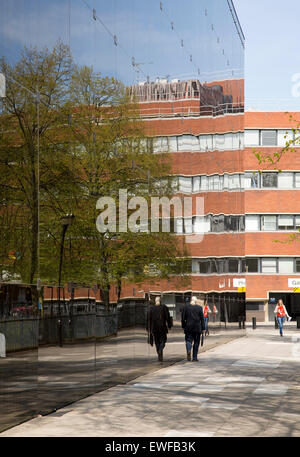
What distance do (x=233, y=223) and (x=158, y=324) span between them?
19.4 metres

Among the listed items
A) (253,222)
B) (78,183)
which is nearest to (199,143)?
(78,183)

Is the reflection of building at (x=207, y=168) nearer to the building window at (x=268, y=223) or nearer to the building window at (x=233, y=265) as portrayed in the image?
the building window at (x=233, y=265)

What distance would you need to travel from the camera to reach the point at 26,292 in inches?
402

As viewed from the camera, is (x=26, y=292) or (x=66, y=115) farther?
(x=66, y=115)

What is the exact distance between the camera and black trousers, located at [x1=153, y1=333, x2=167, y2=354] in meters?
18.6

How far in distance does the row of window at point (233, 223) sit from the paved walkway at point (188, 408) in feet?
21.1

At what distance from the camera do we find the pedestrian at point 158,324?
1840 cm

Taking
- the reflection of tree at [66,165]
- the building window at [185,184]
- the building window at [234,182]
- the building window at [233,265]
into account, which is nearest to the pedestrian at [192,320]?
the reflection of tree at [66,165]

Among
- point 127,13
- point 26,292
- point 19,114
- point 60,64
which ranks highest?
point 127,13

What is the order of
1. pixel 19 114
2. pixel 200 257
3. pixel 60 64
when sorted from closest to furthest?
pixel 19 114 < pixel 60 64 < pixel 200 257

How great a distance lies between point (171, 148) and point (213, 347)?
1049cm

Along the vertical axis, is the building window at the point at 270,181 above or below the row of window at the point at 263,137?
below
